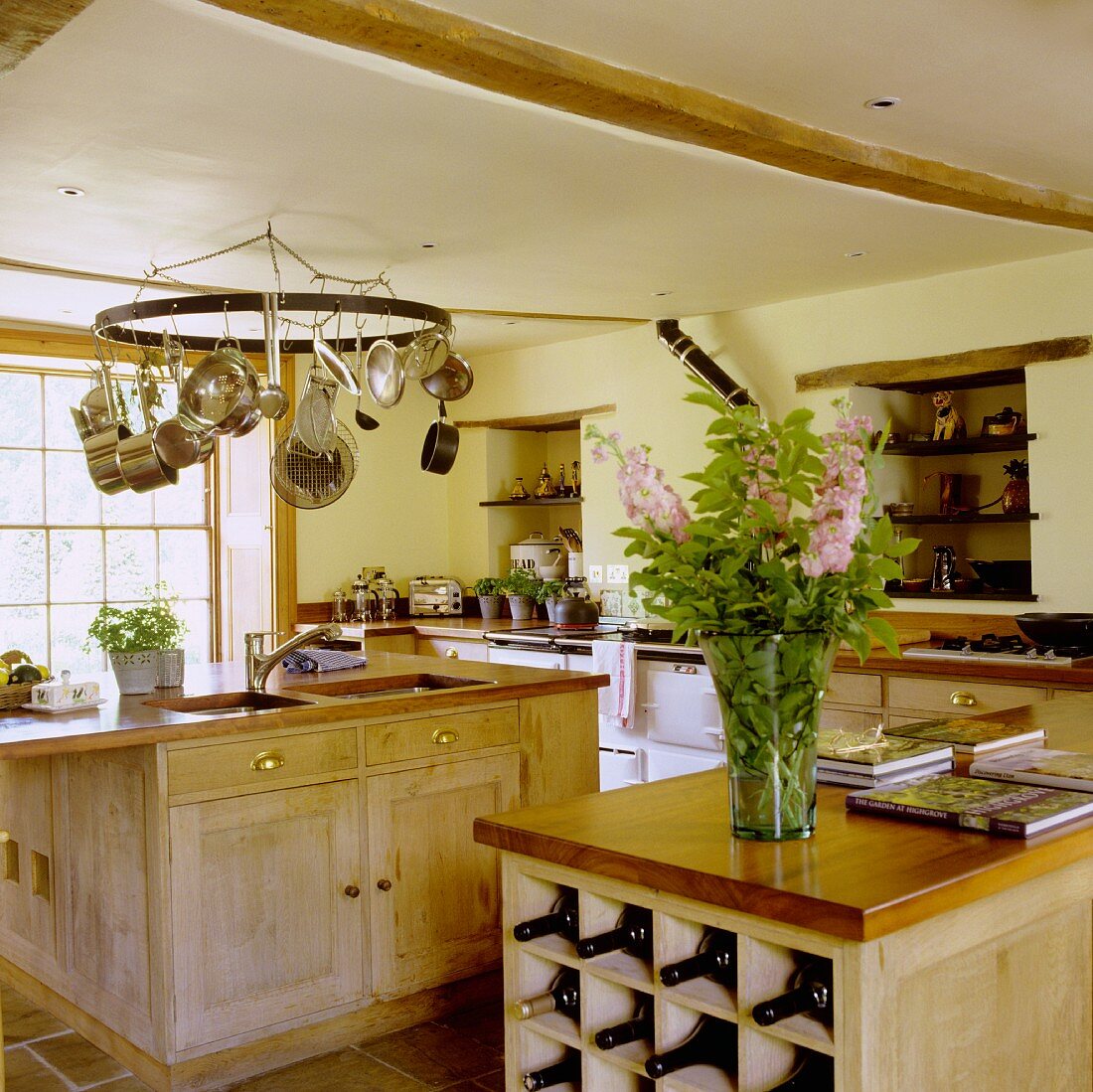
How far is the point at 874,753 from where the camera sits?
7.46 feet

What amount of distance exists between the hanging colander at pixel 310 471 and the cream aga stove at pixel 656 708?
185cm

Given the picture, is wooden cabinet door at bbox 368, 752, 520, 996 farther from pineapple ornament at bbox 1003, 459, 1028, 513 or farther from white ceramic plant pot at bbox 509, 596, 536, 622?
white ceramic plant pot at bbox 509, 596, 536, 622

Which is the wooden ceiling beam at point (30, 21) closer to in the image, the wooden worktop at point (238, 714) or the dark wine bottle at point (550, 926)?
the wooden worktop at point (238, 714)

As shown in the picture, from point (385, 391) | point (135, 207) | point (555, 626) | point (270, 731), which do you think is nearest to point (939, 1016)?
point (270, 731)

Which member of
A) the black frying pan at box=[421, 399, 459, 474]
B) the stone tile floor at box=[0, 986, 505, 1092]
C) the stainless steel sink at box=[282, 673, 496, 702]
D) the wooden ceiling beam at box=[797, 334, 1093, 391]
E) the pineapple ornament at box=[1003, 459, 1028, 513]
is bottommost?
the stone tile floor at box=[0, 986, 505, 1092]

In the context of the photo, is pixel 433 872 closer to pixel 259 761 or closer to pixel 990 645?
pixel 259 761

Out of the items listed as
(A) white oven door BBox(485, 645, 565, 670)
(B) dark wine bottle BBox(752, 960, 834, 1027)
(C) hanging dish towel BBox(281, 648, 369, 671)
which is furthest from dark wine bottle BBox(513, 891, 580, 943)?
(A) white oven door BBox(485, 645, 565, 670)

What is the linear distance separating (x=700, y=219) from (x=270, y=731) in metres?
2.45

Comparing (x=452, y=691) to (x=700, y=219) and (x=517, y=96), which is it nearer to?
(x=517, y=96)

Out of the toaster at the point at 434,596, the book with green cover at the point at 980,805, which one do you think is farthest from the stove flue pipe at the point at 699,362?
the book with green cover at the point at 980,805

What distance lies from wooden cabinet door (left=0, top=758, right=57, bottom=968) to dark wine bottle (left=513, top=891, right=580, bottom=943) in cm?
223

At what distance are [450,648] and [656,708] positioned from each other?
160 centimetres

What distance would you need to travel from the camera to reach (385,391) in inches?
165

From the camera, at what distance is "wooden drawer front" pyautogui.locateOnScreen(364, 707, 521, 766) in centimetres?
351
